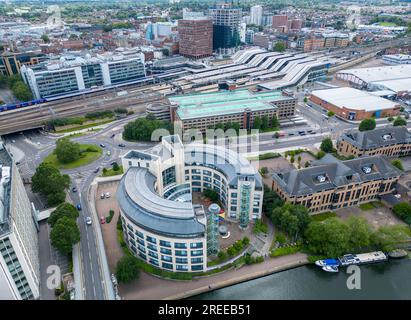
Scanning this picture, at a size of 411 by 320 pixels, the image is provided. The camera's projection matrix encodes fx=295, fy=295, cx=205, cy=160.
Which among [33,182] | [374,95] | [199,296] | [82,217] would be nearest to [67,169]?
[33,182]

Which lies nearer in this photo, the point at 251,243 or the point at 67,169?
the point at 251,243

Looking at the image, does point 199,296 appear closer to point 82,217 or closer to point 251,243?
point 251,243

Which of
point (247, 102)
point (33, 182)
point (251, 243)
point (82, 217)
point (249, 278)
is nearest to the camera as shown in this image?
point (249, 278)

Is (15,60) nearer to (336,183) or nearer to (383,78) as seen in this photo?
(336,183)

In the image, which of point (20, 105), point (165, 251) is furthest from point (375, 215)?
point (20, 105)

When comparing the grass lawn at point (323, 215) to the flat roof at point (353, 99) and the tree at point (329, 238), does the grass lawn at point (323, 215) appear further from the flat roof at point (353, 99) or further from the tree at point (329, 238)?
the flat roof at point (353, 99)
